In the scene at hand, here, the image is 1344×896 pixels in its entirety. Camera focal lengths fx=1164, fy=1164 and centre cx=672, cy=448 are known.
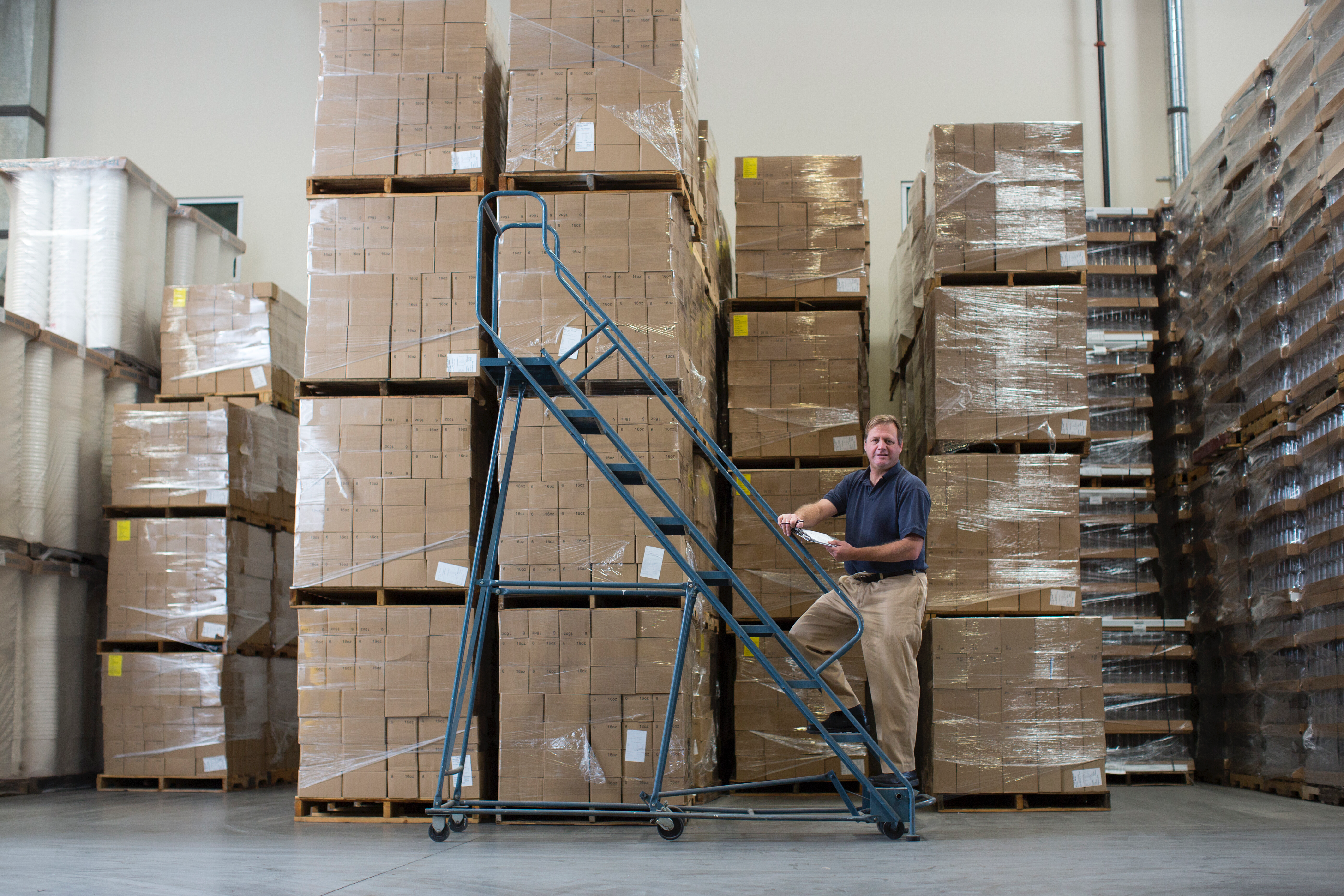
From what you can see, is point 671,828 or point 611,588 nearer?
point 671,828

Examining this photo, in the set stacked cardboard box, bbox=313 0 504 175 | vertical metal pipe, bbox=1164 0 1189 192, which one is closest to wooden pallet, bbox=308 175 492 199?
stacked cardboard box, bbox=313 0 504 175

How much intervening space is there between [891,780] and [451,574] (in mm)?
2394

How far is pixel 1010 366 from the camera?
6.97 meters

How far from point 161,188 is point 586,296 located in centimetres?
540

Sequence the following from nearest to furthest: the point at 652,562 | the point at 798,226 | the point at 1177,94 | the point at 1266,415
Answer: the point at 652,562 → the point at 1266,415 → the point at 798,226 → the point at 1177,94

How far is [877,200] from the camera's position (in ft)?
32.7

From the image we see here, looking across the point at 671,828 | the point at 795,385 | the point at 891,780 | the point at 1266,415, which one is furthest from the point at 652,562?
the point at 1266,415

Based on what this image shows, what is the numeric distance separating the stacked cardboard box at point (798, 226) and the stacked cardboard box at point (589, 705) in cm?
284

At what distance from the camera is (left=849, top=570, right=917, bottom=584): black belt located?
579 centimetres

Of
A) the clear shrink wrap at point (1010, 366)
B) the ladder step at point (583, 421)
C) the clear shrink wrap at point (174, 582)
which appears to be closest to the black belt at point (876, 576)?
the clear shrink wrap at point (1010, 366)

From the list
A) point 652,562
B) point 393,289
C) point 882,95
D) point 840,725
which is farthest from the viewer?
point 882,95

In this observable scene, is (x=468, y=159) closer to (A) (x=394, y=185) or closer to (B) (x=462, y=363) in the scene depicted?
(A) (x=394, y=185)

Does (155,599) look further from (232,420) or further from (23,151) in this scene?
(23,151)

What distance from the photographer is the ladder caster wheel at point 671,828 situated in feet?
16.8
